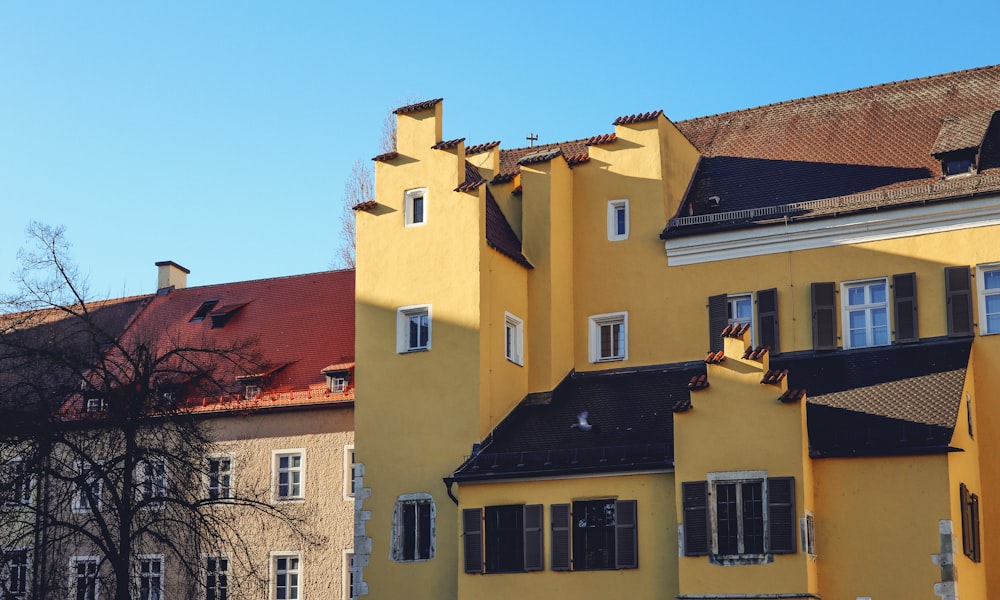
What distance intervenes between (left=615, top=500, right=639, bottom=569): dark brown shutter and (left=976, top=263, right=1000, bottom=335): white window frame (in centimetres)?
794

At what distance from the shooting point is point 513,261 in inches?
1251

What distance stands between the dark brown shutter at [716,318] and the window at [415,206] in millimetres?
6655

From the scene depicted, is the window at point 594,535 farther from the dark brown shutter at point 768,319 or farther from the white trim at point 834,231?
the white trim at point 834,231

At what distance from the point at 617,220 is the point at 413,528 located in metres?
8.54

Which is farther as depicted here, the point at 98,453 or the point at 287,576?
the point at 287,576

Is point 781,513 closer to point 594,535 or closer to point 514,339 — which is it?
point 594,535

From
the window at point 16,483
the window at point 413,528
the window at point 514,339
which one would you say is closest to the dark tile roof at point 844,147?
the window at point 514,339

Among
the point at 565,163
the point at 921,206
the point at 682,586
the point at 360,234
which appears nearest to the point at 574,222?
the point at 565,163

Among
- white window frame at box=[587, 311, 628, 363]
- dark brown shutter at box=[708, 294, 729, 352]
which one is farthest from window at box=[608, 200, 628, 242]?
dark brown shutter at box=[708, 294, 729, 352]

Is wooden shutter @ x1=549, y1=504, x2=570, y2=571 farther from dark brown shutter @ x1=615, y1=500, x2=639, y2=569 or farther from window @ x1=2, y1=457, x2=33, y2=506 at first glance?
window @ x1=2, y1=457, x2=33, y2=506

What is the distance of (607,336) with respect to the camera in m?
32.6

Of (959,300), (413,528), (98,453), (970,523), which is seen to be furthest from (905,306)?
(98,453)

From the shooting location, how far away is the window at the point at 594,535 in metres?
27.1

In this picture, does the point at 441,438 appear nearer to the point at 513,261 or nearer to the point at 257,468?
the point at 513,261
